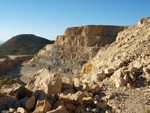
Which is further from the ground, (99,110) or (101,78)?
(101,78)

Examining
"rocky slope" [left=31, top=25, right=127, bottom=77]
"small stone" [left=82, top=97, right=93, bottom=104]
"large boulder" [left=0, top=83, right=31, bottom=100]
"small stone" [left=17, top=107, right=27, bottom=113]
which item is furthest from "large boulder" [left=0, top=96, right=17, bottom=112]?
"rocky slope" [left=31, top=25, right=127, bottom=77]

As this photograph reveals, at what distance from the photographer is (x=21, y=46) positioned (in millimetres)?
75750

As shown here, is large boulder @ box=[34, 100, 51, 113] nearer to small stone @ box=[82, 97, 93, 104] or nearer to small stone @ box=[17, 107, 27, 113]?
small stone @ box=[17, 107, 27, 113]

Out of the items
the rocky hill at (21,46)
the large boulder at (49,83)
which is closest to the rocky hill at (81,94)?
the large boulder at (49,83)

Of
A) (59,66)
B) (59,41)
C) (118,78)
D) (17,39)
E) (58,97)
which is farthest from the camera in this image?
(17,39)

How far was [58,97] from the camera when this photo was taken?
3.74 metres

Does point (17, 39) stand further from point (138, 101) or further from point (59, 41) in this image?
point (138, 101)

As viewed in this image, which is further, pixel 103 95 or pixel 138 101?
pixel 103 95

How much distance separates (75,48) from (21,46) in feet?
172

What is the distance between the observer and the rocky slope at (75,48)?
30.8 meters

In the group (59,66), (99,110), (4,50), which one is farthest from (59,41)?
(4,50)

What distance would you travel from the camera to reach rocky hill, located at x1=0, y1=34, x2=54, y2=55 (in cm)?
6919

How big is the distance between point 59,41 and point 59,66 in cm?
960

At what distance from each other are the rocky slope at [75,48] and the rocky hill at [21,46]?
113 feet
